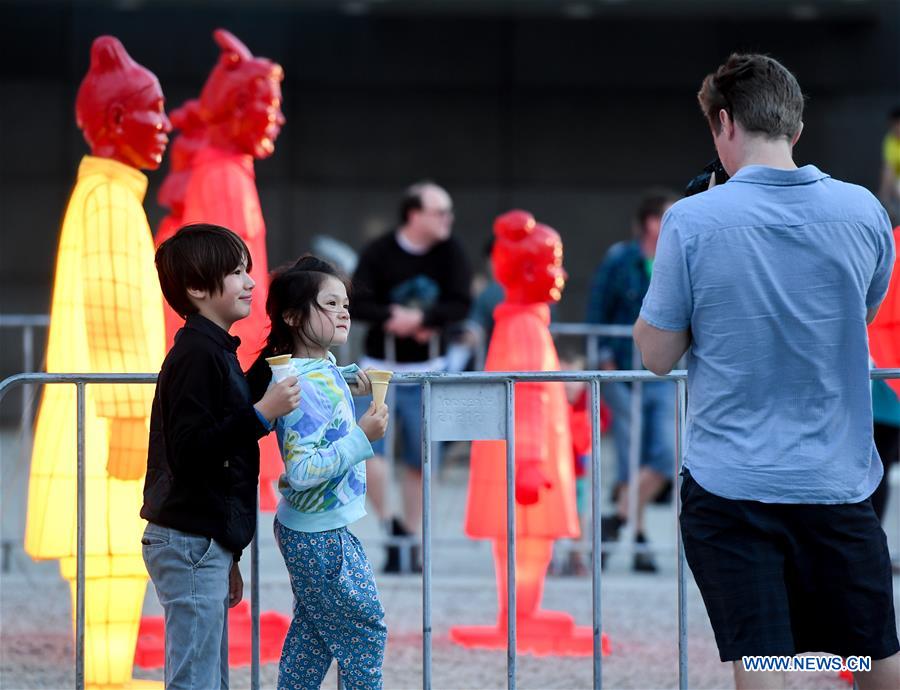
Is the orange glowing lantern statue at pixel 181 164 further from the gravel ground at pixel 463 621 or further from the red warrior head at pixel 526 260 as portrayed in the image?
the gravel ground at pixel 463 621

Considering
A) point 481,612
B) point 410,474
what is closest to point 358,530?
point 410,474

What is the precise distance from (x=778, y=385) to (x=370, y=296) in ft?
14.9

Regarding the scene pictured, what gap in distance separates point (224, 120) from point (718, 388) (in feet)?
9.18

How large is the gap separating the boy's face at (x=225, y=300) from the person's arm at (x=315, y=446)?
25cm

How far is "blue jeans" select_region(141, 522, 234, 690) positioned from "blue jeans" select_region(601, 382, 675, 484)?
13.8ft

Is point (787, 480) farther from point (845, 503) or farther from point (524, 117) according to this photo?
point (524, 117)

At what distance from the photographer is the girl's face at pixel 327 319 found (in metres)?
3.71

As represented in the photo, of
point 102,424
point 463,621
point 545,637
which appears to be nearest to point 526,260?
point 545,637

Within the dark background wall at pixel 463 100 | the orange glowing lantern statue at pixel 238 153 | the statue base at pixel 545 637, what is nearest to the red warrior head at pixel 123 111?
the orange glowing lantern statue at pixel 238 153

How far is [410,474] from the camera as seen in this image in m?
7.28

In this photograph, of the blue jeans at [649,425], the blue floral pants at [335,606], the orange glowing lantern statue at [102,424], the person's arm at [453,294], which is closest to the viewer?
the blue floral pants at [335,606]

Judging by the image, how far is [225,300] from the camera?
3.61 metres

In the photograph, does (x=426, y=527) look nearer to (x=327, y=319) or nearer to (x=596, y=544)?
(x=596, y=544)

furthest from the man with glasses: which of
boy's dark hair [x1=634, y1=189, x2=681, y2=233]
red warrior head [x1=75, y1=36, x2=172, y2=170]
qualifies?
red warrior head [x1=75, y1=36, x2=172, y2=170]
